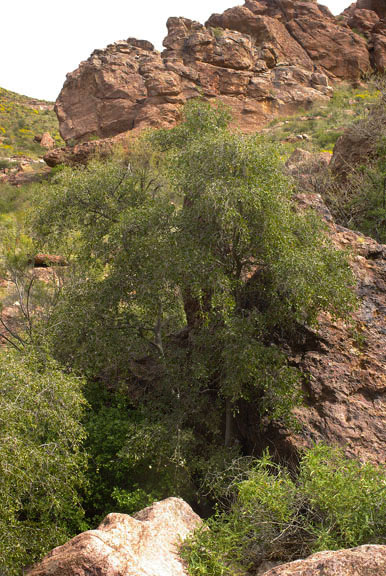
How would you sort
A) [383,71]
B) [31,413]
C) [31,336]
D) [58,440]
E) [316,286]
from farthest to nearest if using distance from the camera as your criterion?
[383,71] < [31,336] < [316,286] < [58,440] < [31,413]

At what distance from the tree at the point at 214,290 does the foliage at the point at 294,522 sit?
1.99 metres

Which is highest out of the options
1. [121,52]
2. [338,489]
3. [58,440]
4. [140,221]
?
[121,52]

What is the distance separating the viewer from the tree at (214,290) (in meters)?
7.89

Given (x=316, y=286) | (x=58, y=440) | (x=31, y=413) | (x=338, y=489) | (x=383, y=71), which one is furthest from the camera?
(x=383, y=71)

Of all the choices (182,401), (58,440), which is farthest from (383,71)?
(58,440)

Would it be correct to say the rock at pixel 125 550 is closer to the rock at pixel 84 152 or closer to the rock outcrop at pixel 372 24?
the rock at pixel 84 152

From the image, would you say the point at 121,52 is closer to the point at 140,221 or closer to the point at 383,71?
the point at 383,71

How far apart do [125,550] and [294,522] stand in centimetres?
208

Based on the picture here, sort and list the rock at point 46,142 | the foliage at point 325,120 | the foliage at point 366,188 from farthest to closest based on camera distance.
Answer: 1. the rock at point 46,142
2. the foliage at point 325,120
3. the foliage at point 366,188

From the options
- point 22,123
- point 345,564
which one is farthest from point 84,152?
point 345,564

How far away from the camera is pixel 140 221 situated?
9.02m

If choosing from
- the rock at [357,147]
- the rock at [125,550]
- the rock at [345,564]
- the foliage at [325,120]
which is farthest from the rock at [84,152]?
the rock at [345,564]

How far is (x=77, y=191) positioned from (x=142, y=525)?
7892 mm

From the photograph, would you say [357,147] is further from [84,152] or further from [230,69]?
[230,69]
